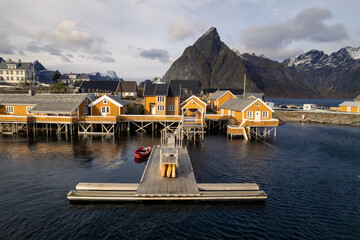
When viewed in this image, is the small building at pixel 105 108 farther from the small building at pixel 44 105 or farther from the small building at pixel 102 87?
the small building at pixel 102 87

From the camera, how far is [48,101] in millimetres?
43875

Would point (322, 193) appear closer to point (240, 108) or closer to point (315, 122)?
point (240, 108)

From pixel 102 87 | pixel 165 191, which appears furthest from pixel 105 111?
pixel 165 191

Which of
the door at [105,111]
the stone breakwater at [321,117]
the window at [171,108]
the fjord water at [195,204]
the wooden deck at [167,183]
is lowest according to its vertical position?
A: the fjord water at [195,204]

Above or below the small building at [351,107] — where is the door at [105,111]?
below

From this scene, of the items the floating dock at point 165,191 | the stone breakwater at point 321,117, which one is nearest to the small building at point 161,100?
the floating dock at point 165,191

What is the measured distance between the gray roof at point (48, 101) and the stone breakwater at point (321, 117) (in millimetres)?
61714

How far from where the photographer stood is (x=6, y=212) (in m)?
14.7

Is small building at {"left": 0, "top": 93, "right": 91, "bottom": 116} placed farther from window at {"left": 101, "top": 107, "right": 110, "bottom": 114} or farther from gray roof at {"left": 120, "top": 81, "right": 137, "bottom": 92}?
gray roof at {"left": 120, "top": 81, "right": 137, "bottom": 92}

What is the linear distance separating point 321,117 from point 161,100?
54979mm

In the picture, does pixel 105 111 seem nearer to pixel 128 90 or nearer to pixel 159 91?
pixel 159 91

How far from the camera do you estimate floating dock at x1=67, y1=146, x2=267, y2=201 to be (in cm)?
1588

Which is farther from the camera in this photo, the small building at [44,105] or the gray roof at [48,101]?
the small building at [44,105]

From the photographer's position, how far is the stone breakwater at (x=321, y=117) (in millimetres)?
63875
